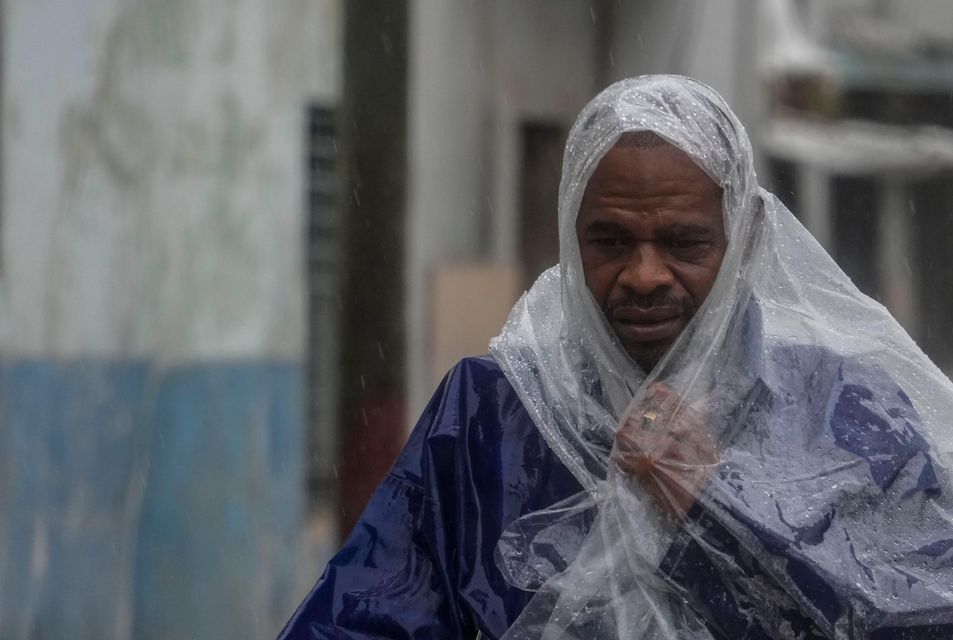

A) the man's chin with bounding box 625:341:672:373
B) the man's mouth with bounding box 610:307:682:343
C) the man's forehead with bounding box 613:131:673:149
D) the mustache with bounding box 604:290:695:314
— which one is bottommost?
the man's chin with bounding box 625:341:672:373

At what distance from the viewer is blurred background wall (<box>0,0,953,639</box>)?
5.50 meters

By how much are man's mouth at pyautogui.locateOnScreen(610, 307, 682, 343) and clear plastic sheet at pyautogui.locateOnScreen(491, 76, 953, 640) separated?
0.02 meters

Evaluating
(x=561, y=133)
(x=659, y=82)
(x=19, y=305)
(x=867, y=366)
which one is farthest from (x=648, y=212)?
(x=561, y=133)

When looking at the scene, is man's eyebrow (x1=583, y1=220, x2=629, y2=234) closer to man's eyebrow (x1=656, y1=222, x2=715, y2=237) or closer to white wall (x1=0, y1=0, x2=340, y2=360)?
man's eyebrow (x1=656, y1=222, x2=715, y2=237)

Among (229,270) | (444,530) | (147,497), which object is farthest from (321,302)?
(444,530)

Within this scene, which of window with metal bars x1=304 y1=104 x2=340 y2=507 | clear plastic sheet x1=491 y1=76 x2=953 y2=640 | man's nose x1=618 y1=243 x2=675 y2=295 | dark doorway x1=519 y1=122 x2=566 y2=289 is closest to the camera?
clear plastic sheet x1=491 y1=76 x2=953 y2=640

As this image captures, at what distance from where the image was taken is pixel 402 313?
19.7 ft

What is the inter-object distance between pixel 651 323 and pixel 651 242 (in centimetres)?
10

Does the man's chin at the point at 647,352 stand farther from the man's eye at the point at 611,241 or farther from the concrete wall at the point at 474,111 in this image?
the concrete wall at the point at 474,111

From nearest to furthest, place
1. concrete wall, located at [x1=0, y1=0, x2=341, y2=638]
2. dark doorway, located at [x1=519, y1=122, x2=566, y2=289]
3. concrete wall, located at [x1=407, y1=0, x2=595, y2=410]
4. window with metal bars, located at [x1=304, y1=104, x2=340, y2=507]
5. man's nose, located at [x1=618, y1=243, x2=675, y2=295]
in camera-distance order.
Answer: man's nose, located at [x1=618, y1=243, x2=675, y2=295], concrete wall, located at [x1=0, y1=0, x2=341, y2=638], window with metal bars, located at [x1=304, y1=104, x2=340, y2=507], concrete wall, located at [x1=407, y1=0, x2=595, y2=410], dark doorway, located at [x1=519, y1=122, x2=566, y2=289]

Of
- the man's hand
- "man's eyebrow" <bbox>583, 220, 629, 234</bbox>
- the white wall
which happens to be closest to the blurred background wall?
the white wall

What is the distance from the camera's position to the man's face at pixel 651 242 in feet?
6.84

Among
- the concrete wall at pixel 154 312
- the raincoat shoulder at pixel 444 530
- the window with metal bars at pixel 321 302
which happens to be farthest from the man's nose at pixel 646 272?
the window with metal bars at pixel 321 302

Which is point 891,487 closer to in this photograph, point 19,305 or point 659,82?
point 659,82
